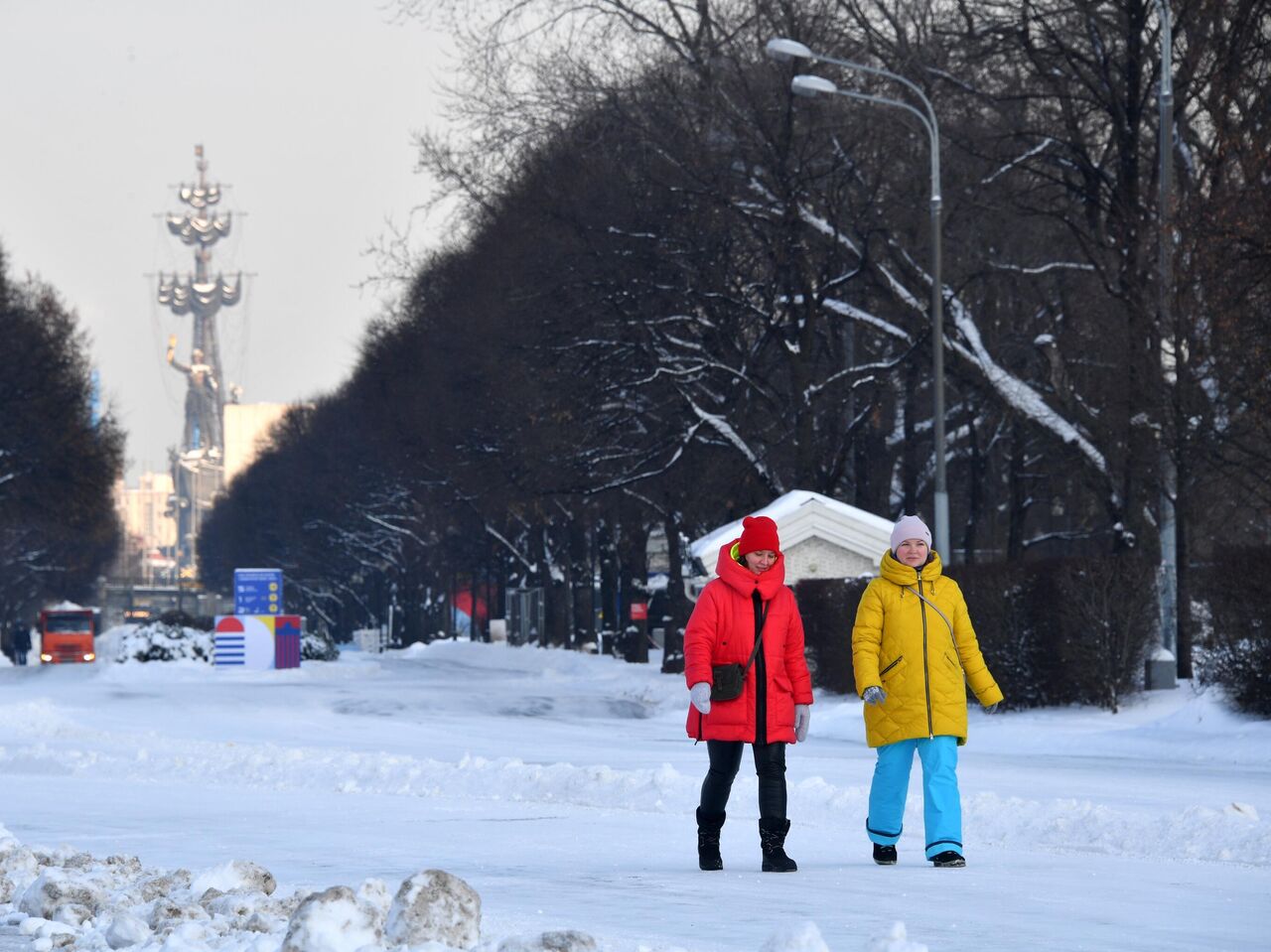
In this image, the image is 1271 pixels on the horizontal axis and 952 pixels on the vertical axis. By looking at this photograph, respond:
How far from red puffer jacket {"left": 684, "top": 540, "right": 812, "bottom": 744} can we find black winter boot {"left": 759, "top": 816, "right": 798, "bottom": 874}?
0.39m

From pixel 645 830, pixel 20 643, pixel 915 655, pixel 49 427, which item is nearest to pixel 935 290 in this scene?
pixel 645 830

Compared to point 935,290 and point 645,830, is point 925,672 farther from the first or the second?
point 935,290

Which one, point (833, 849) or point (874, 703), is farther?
point (833, 849)

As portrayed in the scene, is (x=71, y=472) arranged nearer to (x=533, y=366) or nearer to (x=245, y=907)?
(x=533, y=366)

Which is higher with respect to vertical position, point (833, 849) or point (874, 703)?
point (874, 703)

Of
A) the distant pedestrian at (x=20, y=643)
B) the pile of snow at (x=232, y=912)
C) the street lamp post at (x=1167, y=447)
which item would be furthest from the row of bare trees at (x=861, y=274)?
the distant pedestrian at (x=20, y=643)

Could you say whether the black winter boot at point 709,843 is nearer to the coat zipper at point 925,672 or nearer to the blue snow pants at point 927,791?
the blue snow pants at point 927,791

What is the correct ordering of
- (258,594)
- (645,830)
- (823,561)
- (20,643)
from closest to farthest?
(645,830) < (823,561) < (258,594) < (20,643)

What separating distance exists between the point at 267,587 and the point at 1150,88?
3100 cm

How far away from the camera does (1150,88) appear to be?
105 ft

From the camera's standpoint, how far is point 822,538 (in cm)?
3550

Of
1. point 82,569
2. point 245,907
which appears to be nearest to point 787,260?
point 245,907

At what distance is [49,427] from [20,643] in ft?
81.6

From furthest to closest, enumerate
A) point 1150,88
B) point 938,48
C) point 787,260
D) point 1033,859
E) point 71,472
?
1. point 71,472
2. point 787,260
3. point 938,48
4. point 1150,88
5. point 1033,859
